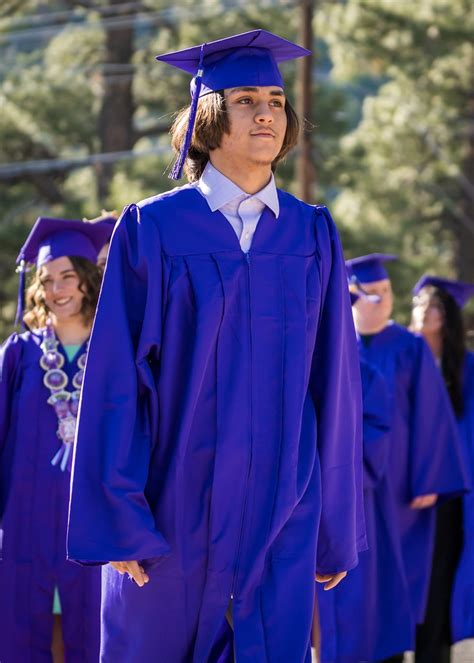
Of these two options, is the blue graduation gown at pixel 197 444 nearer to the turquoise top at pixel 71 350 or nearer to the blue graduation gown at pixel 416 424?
the turquoise top at pixel 71 350

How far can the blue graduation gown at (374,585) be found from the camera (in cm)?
715

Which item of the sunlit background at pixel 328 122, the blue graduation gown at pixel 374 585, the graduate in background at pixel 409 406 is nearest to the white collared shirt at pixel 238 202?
the blue graduation gown at pixel 374 585

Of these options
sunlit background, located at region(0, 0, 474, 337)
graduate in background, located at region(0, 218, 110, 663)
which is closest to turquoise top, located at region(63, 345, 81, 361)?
graduate in background, located at region(0, 218, 110, 663)

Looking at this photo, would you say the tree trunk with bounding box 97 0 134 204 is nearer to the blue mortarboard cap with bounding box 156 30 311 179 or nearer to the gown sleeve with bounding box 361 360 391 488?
the gown sleeve with bounding box 361 360 391 488

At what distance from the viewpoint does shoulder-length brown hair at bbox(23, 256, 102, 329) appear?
6129mm

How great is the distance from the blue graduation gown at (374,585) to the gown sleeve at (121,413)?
10.4 feet

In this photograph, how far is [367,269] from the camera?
24.9ft

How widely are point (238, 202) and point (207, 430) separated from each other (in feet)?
2.19

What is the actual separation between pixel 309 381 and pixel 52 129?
19.5m

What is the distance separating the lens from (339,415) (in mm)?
4215

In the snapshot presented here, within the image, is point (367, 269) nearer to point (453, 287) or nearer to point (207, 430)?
point (453, 287)

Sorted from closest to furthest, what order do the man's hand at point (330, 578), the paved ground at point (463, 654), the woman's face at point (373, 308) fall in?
the man's hand at point (330, 578) → the woman's face at point (373, 308) → the paved ground at point (463, 654)

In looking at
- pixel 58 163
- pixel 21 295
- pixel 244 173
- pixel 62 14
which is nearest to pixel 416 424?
pixel 21 295

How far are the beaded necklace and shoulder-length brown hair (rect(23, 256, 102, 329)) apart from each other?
0.78 feet
